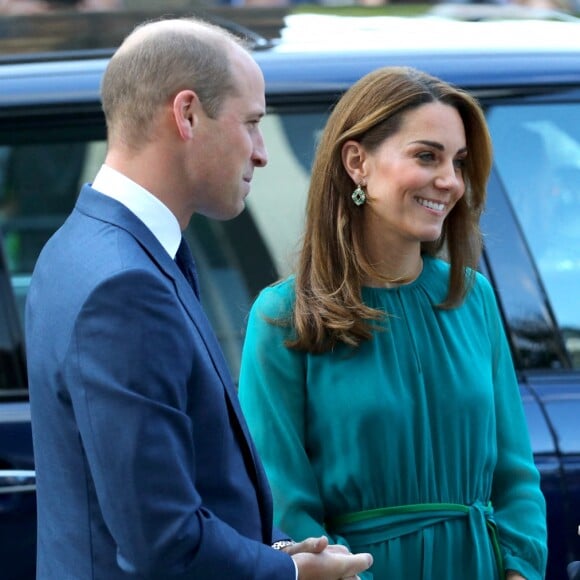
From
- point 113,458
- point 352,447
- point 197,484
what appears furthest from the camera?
point 352,447

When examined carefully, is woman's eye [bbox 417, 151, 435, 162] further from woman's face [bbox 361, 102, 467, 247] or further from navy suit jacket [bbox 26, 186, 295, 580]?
navy suit jacket [bbox 26, 186, 295, 580]

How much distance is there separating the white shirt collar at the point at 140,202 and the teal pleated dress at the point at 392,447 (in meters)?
0.54

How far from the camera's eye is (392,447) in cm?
228

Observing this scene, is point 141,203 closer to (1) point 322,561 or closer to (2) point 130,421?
(2) point 130,421

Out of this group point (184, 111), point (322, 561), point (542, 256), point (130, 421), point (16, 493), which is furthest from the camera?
point (542, 256)

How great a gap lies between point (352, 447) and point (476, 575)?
0.34 m

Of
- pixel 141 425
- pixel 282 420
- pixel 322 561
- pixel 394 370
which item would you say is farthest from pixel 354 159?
pixel 141 425

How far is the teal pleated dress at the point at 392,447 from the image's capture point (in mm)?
2279

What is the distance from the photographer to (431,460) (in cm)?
230

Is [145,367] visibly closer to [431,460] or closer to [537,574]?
[431,460]

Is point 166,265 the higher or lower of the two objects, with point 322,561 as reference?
higher

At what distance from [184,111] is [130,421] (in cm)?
46

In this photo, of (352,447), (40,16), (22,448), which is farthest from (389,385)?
(40,16)

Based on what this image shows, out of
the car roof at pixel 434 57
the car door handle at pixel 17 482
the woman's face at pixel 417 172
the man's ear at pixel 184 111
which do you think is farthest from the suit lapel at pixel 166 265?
the car roof at pixel 434 57
